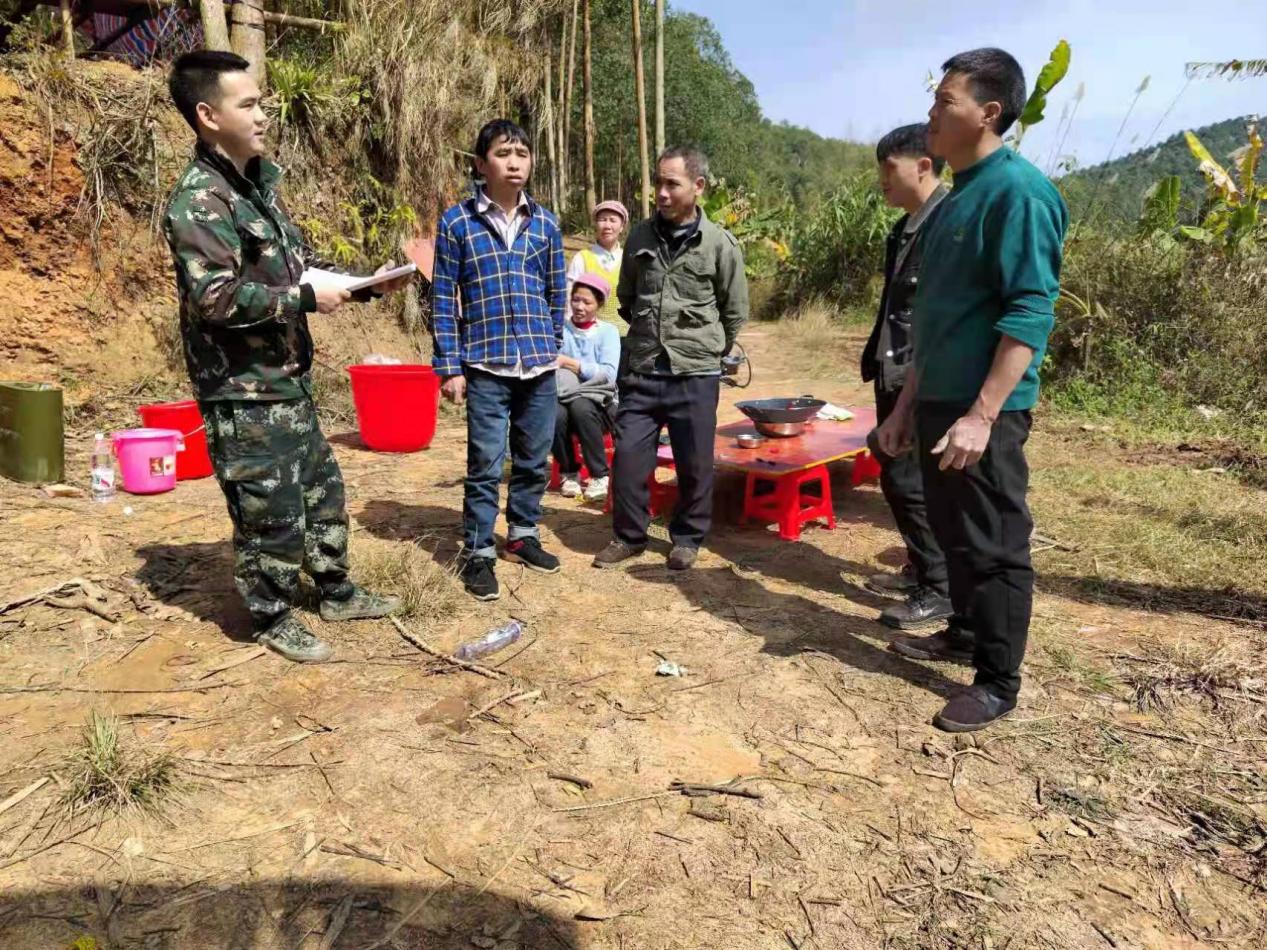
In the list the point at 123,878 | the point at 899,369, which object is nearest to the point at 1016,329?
the point at 899,369

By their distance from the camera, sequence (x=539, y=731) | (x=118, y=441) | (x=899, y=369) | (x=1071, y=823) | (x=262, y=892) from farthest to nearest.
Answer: (x=118, y=441)
(x=899, y=369)
(x=539, y=731)
(x=1071, y=823)
(x=262, y=892)

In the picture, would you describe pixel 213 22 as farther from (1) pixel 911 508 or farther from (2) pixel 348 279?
(1) pixel 911 508

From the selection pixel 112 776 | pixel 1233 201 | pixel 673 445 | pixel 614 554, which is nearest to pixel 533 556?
pixel 614 554

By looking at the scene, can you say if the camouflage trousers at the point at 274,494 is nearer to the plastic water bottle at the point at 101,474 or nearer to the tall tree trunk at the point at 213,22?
the plastic water bottle at the point at 101,474

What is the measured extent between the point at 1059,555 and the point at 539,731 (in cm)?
309

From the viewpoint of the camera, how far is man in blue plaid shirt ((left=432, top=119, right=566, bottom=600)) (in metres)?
3.93

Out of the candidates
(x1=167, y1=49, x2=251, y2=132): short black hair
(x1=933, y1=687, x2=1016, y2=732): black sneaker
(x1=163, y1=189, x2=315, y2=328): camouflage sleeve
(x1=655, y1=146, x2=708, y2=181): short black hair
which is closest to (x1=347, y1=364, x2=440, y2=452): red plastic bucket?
(x1=655, y1=146, x2=708, y2=181): short black hair

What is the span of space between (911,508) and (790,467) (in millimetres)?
944

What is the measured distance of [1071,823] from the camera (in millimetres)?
2479

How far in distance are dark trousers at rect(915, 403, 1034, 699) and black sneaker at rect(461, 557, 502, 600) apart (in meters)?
1.97

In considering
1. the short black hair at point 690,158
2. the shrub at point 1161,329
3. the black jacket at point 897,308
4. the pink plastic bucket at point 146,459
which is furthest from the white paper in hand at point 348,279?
the shrub at point 1161,329

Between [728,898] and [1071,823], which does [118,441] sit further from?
[1071,823]

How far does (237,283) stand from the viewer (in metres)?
2.91

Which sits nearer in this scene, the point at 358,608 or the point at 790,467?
the point at 358,608
